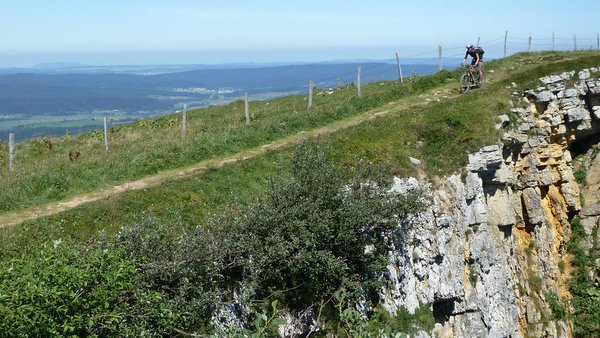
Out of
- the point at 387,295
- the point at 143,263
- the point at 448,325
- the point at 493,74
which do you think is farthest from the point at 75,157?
the point at 493,74

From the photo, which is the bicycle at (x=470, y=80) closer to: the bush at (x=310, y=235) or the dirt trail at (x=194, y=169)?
the dirt trail at (x=194, y=169)

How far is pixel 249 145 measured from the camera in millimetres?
29969

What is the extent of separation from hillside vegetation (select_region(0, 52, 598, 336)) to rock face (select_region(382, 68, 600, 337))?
4.33 ft

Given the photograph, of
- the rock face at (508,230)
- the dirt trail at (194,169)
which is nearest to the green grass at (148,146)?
the dirt trail at (194,169)

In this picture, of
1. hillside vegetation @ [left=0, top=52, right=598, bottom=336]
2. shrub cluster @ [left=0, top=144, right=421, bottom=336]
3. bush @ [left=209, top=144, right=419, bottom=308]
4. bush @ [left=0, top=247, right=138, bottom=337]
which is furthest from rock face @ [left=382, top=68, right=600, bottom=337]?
A: bush @ [left=0, top=247, right=138, bottom=337]

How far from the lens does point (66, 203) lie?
2314cm

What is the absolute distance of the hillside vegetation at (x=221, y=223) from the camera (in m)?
13.6

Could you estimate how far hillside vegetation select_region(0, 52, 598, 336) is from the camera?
13641 millimetres

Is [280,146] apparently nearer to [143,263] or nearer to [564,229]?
[143,263]

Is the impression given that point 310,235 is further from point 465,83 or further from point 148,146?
point 465,83

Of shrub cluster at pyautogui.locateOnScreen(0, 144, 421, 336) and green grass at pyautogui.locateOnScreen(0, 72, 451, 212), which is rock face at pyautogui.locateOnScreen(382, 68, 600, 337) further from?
green grass at pyautogui.locateOnScreen(0, 72, 451, 212)

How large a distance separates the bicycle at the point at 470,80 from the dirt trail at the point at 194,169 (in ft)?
2.70

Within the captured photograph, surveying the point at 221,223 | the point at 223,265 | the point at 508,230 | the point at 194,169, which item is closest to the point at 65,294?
the point at 223,265

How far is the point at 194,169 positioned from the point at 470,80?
19.7m
